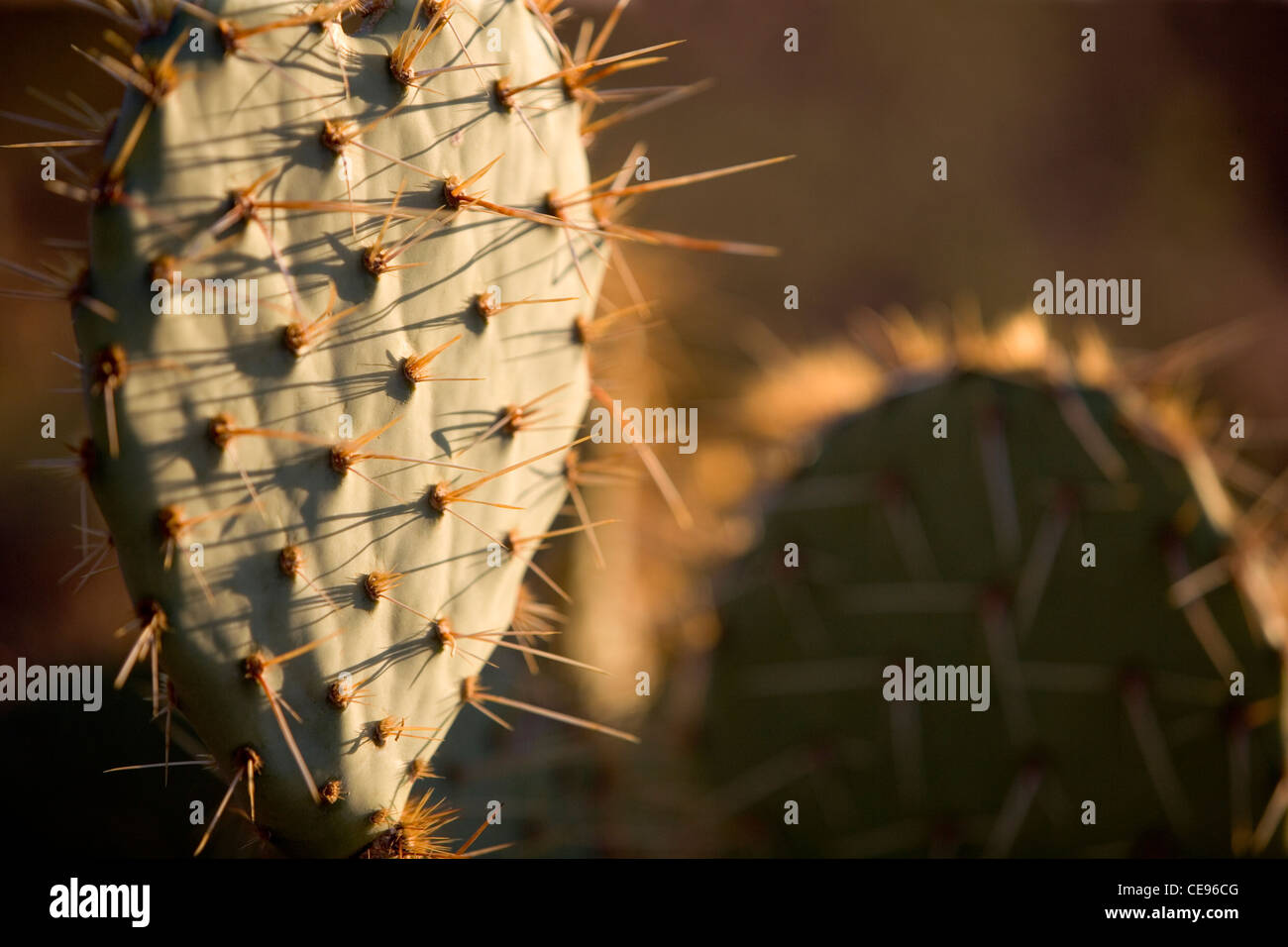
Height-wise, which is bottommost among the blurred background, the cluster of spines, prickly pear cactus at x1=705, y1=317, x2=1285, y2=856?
prickly pear cactus at x1=705, y1=317, x2=1285, y2=856

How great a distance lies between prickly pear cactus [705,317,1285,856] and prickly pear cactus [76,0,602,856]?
48 centimetres

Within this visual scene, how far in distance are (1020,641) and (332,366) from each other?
0.80 metres

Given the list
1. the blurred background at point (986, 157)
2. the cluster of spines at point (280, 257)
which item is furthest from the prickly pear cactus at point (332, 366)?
the blurred background at point (986, 157)

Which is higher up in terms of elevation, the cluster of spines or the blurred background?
the blurred background

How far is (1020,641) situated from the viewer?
3.32 ft

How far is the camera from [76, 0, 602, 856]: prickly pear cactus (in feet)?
1.75

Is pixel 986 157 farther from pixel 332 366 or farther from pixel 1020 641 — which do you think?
pixel 332 366

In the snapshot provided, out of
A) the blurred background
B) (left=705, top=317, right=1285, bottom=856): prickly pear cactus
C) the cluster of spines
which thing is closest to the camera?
the cluster of spines

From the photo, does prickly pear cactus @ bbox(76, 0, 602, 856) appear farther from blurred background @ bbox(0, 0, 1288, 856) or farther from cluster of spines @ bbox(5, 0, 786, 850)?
blurred background @ bbox(0, 0, 1288, 856)

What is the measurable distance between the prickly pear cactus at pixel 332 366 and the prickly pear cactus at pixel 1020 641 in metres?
0.48

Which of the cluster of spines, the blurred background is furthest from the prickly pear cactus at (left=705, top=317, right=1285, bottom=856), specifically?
the blurred background

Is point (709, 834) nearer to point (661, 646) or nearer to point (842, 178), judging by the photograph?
point (661, 646)

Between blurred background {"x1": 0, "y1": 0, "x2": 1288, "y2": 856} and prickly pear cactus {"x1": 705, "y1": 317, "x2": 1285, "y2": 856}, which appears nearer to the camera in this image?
prickly pear cactus {"x1": 705, "y1": 317, "x2": 1285, "y2": 856}
